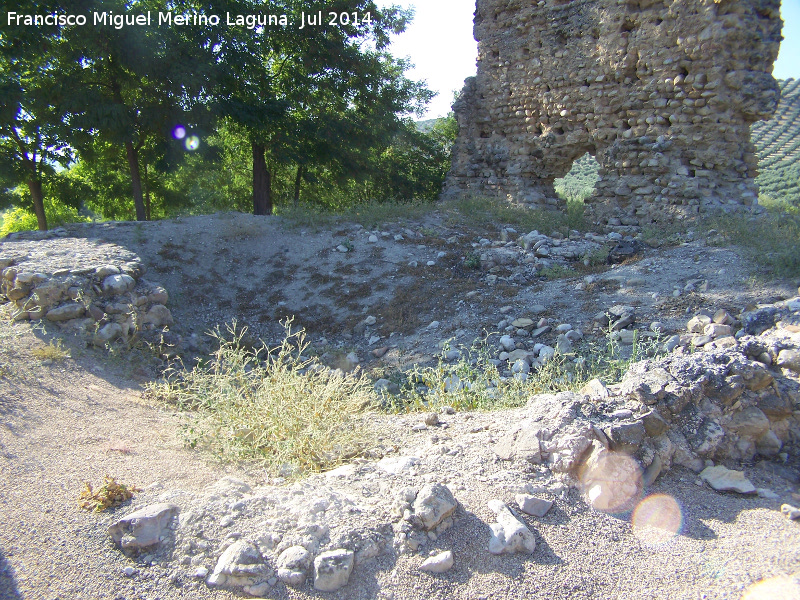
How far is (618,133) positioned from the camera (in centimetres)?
851

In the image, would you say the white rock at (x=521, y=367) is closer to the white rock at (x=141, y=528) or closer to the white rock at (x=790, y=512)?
the white rock at (x=790, y=512)

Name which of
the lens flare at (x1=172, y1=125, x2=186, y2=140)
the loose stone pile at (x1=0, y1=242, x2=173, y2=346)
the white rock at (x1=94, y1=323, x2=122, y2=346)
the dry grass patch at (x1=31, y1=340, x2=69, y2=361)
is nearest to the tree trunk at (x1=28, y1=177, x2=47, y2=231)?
the lens flare at (x1=172, y1=125, x2=186, y2=140)

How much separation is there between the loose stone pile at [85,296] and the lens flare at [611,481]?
4021 millimetres

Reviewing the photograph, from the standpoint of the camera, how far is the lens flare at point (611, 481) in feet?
7.57

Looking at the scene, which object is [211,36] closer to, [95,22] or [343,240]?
[95,22]

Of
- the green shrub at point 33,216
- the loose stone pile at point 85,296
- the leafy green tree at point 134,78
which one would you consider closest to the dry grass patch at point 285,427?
the loose stone pile at point 85,296

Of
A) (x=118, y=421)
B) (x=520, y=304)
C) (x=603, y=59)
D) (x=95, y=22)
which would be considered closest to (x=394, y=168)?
(x=603, y=59)

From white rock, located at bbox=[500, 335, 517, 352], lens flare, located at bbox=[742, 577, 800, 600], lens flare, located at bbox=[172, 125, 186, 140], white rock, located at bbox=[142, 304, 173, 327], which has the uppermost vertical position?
lens flare, located at bbox=[172, 125, 186, 140]

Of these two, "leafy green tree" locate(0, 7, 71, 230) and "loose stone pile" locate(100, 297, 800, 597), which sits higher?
"leafy green tree" locate(0, 7, 71, 230)

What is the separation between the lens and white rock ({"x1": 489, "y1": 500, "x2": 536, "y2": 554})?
6.71 feet

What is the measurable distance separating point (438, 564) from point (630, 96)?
27.4 feet

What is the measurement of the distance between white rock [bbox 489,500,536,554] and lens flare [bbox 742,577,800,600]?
2.41 feet

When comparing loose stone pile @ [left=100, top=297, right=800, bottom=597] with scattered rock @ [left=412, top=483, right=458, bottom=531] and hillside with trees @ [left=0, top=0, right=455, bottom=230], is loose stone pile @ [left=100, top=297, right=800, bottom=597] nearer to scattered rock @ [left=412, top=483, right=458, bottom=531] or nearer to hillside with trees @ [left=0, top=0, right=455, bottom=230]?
scattered rock @ [left=412, top=483, right=458, bottom=531]

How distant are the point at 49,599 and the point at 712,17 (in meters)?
9.31
